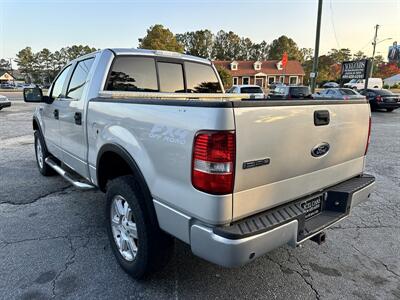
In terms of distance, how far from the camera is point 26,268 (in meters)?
2.81

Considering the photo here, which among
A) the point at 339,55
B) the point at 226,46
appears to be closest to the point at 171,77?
the point at 339,55

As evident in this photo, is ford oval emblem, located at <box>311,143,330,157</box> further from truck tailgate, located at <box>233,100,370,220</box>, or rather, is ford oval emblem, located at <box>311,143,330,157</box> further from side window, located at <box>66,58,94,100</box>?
side window, located at <box>66,58,94,100</box>

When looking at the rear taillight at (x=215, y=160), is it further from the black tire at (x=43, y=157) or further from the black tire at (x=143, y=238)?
the black tire at (x=43, y=157)

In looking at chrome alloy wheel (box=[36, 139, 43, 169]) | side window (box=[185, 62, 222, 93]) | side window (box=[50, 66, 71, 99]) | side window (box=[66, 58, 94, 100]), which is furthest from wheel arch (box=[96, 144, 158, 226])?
chrome alloy wheel (box=[36, 139, 43, 169])

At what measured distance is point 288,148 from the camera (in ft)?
7.00

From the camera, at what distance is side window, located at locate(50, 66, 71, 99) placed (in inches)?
173

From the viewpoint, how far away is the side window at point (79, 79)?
3573mm

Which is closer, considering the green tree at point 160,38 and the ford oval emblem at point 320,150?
the ford oval emblem at point 320,150

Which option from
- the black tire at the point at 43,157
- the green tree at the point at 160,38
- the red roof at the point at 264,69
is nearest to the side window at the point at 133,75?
the black tire at the point at 43,157

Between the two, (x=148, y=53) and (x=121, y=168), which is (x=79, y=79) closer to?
(x=148, y=53)

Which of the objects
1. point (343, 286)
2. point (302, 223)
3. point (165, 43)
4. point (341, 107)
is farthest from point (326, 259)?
point (165, 43)

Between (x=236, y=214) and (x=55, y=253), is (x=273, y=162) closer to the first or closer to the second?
(x=236, y=214)

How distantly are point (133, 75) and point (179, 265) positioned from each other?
7.18 feet

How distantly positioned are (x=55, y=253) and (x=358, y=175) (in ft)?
10.4
